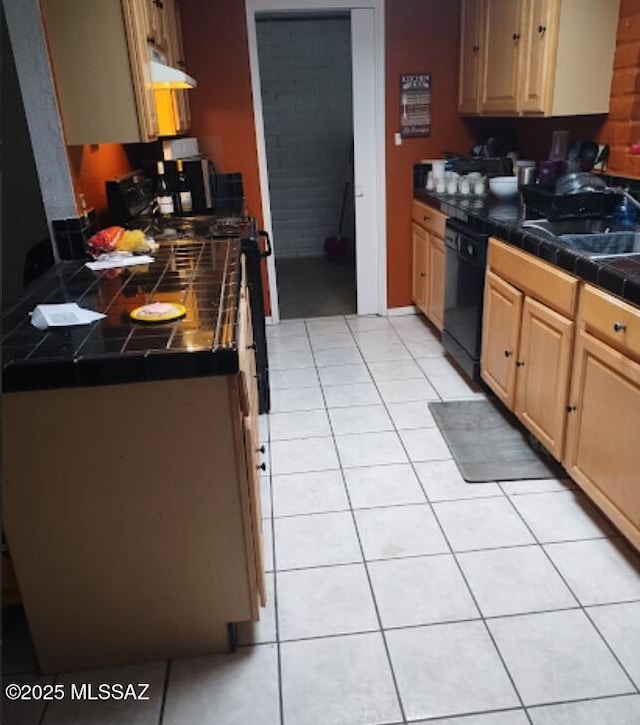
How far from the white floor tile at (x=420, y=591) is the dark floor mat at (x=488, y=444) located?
54 cm

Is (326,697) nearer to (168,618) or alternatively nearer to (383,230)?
(168,618)

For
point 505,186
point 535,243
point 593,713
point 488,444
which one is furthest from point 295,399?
point 593,713

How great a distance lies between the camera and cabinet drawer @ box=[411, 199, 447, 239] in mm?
3598

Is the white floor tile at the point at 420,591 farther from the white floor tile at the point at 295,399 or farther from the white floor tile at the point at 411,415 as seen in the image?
the white floor tile at the point at 295,399

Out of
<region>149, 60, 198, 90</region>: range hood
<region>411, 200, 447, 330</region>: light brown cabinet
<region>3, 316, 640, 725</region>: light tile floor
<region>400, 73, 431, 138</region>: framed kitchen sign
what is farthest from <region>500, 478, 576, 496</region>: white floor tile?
<region>400, 73, 431, 138</region>: framed kitchen sign

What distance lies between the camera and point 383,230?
4.30 metres

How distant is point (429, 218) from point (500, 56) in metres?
0.96

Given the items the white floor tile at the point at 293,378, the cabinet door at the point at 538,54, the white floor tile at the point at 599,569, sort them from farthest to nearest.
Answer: the white floor tile at the point at 293,378 → the cabinet door at the point at 538,54 → the white floor tile at the point at 599,569

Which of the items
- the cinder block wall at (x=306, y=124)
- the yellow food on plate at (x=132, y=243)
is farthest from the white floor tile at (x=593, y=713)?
the cinder block wall at (x=306, y=124)

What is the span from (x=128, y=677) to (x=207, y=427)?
0.74 metres

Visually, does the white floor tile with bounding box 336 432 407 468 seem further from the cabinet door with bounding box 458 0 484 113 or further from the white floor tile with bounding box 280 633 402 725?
the cabinet door with bounding box 458 0 484 113

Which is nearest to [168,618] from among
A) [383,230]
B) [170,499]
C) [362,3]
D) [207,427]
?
[170,499]

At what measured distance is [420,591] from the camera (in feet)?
6.15

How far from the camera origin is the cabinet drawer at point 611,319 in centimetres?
179
